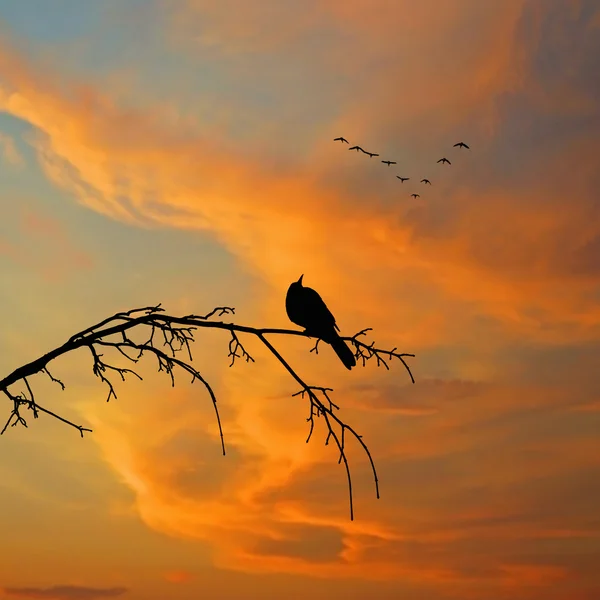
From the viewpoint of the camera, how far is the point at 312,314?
41.2 feet

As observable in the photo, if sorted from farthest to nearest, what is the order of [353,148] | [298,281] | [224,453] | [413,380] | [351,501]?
[353,148] < [298,281] < [413,380] < [224,453] < [351,501]

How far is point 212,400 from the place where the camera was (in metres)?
7.03

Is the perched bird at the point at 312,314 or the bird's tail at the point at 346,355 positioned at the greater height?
the perched bird at the point at 312,314

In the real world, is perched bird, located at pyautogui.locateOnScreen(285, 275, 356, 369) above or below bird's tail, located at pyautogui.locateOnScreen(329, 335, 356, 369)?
above

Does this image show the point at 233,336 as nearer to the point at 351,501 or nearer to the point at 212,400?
the point at 212,400

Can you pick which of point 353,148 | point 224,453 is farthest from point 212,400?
point 353,148

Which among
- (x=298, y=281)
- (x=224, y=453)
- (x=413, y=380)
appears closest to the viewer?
(x=224, y=453)

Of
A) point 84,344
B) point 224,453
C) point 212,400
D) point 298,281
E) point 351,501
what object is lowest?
point 351,501

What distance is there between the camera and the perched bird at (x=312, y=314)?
1166 centimetres

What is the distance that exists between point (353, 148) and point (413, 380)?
11916mm

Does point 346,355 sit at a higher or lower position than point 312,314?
lower

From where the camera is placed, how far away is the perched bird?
1166 centimetres

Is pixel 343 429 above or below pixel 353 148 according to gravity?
below

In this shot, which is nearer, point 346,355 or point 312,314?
point 346,355
